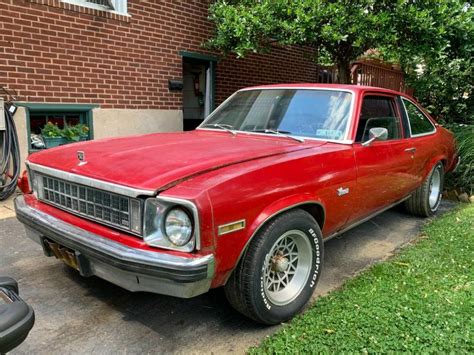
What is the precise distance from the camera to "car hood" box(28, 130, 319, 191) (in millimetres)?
2387

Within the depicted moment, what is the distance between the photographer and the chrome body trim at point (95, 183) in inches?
89.5

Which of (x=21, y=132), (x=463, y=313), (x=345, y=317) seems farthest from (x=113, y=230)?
(x=21, y=132)

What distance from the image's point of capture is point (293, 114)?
3.69 metres

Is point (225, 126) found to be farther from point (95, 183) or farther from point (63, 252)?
point (63, 252)

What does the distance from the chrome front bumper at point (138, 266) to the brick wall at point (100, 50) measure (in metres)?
3.94

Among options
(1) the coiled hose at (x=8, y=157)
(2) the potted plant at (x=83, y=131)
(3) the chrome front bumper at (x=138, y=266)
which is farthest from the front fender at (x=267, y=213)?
(2) the potted plant at (x=83, y=131)

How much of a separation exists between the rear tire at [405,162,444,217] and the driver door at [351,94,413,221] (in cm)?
66

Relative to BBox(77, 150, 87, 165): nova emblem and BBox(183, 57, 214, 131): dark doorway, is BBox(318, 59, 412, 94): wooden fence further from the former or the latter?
BBox(77, 150, 87, 165): nova emblem

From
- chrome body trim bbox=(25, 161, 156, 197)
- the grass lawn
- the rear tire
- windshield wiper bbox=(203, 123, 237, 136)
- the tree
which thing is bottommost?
the grass lawn

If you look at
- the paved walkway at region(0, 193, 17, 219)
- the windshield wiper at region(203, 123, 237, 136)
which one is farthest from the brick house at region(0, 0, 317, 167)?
the windshield wiper at region(203, 123, 237, 136)

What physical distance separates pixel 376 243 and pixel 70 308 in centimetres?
300

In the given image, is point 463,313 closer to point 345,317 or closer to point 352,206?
point 345,317

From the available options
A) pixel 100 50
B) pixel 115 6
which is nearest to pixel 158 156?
pixel 100 50

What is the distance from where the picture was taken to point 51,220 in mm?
2770
